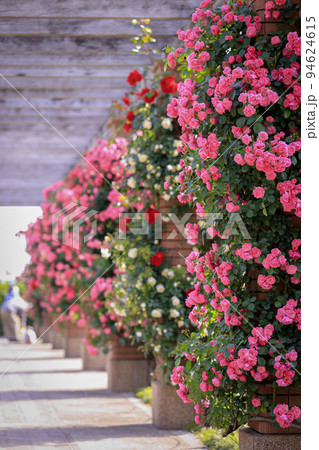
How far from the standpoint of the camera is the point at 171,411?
5.93 meters

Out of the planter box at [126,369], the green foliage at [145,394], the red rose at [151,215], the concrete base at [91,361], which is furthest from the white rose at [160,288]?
the concrete base at [91,361]

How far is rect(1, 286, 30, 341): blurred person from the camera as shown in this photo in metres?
15.1

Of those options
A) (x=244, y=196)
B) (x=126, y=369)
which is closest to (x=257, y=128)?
(x=244, y=196)

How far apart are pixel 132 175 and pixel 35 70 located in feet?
6.51

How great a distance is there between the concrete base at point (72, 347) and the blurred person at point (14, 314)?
1.63 meters

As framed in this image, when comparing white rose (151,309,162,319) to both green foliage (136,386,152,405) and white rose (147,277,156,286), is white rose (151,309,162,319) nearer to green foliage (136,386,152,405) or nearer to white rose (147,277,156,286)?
white rose (147,277,156,286)

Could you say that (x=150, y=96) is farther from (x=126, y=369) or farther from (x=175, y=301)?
(x=126, y=369)

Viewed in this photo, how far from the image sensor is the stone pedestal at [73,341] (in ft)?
39.5

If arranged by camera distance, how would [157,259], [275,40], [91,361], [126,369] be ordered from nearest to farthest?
[275,40] → [157,259] → [126,369] → [91,361]

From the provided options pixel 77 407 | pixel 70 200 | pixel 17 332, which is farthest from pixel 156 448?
pixel 17 332

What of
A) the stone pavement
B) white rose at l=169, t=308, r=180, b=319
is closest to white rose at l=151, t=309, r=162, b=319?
white rose at l=169, t=308, r=180, b=319

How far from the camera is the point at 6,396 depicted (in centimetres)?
765

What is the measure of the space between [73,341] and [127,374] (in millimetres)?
4228

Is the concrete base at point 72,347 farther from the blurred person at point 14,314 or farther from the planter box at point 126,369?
the planter box at point 126,369
